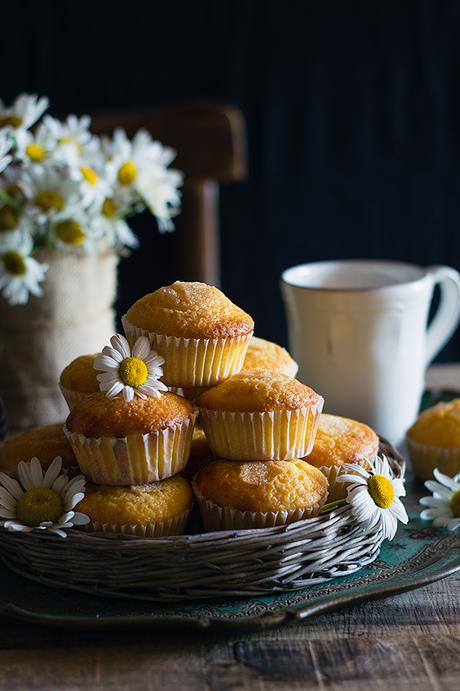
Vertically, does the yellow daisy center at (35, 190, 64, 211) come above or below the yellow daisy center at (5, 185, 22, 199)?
below

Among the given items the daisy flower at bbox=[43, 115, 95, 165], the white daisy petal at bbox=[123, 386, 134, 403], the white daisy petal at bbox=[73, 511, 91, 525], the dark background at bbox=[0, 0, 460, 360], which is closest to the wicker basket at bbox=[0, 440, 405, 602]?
the white daisy petal at bbox=[73, 511, 91, 525]

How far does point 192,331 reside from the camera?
891mm

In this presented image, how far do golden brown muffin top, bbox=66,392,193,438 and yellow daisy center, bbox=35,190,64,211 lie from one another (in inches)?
16.2

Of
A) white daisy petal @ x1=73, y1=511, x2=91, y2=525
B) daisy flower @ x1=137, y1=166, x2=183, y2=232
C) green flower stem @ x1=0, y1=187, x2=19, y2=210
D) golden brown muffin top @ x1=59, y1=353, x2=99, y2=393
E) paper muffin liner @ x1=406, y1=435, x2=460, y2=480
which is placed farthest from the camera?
daisy flower @ x1=137, y1=166, x2=183, y2=232

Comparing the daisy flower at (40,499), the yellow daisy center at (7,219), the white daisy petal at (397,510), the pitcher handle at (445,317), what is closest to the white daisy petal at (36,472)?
the daisy flower at (40,499)

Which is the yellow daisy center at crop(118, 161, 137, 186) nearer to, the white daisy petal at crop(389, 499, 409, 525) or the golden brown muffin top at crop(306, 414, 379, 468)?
the golden brown muffin top at crop(306, 414, 379, 468)

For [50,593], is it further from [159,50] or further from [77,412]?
[159,50]

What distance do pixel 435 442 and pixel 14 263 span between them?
0.56m

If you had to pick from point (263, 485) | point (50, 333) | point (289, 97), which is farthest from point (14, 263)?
point (289, 97)

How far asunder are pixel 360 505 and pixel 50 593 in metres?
0.28

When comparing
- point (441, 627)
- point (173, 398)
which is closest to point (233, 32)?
point (173, 398)

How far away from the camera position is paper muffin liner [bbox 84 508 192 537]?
0.83m

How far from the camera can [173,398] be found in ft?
2.88

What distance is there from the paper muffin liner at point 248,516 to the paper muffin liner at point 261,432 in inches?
2.0
